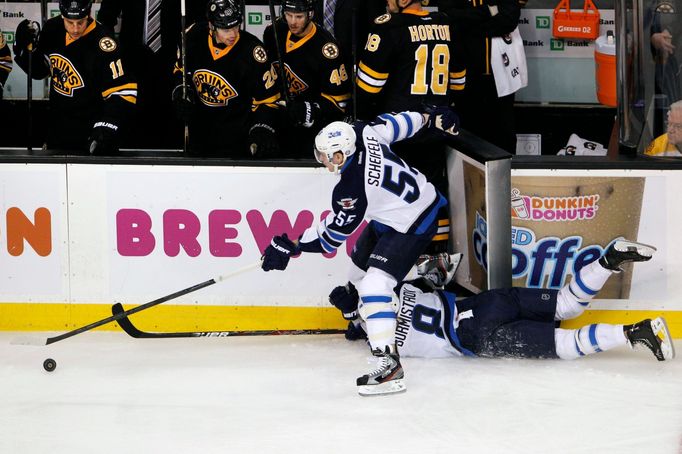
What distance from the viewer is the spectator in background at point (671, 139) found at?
225 inches

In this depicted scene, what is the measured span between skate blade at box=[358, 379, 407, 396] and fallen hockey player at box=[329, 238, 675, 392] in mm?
348

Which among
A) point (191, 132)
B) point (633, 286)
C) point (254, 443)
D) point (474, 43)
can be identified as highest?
point (474, 43)

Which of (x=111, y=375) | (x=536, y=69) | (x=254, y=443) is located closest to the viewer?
(x=254, y=443)

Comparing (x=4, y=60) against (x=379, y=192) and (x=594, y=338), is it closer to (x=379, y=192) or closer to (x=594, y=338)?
(x=379, y=192)

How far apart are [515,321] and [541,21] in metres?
2.59

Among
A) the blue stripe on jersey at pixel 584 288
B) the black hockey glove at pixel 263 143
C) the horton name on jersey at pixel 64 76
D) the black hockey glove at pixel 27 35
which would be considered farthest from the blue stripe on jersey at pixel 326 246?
the black hockey glove at pixel 27 35

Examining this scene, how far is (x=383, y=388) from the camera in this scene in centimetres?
488

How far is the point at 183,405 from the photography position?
15.8 feet

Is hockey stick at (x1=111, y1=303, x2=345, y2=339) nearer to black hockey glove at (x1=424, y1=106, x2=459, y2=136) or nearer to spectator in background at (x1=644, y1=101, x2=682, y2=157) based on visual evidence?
black hockey glove at (x1=424, y1=106, x2=459, y2=136)

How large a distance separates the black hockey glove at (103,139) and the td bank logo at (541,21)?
2.66 metres

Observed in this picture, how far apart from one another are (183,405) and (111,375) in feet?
1.67

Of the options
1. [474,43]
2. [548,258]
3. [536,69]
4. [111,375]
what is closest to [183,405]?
[111,375]

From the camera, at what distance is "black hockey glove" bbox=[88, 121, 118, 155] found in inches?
226

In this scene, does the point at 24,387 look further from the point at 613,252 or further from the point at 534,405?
the point at 613,252
